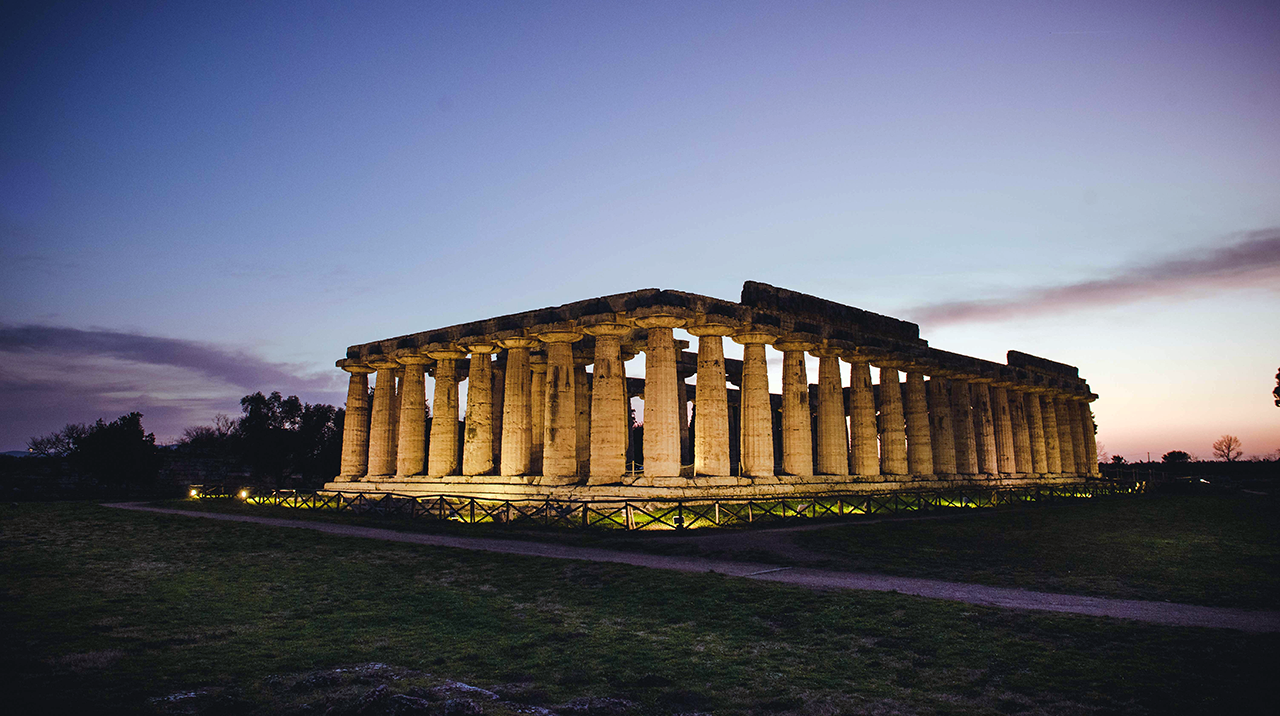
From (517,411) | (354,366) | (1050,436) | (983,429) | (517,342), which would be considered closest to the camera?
(517,342)

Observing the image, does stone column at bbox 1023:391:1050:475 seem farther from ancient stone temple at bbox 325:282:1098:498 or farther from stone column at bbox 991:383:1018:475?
stone column at bbox 991:383:1018:475

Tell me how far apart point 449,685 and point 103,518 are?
26.1 m

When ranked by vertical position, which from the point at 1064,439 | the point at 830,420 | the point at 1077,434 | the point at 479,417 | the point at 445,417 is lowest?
the point at 1064,439

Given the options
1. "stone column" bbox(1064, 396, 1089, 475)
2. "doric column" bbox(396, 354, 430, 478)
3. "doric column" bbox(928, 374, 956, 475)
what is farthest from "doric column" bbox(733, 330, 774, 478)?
"stone column" bbox(1064, 396, 1089, 475)

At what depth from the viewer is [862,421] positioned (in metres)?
37.3

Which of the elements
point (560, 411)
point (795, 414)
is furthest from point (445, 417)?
point (795, 414)

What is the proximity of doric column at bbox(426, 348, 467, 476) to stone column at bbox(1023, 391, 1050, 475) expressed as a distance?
39760mm

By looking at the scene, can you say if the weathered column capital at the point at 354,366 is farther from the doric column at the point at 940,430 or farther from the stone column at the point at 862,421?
the doric column at the point at 940,430

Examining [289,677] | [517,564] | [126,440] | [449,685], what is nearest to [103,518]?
[517,564]

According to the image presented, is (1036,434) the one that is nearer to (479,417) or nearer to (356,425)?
(479,417)

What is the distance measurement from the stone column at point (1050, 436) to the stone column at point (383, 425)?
4557 cm

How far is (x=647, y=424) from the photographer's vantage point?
28.7m

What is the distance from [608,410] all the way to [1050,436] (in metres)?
39.3

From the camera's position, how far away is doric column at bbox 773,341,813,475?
3212 centimetres
